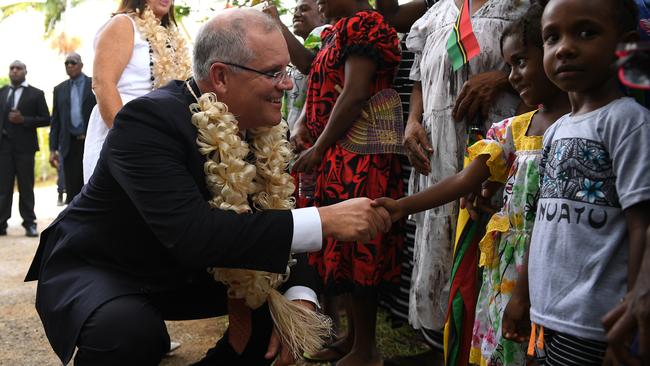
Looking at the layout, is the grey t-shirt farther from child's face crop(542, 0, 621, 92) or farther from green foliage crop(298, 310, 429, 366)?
green foliage crop(298, 310, 429, 366)

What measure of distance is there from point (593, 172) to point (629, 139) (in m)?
0.14

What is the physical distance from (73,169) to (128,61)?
20.2ft

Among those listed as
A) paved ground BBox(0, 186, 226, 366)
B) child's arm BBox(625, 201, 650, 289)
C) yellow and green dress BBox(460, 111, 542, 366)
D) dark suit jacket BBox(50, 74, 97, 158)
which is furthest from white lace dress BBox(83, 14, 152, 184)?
dark suit jacket BBox(50, 74, 97, 158)

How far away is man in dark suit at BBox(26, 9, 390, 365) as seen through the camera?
253 cm

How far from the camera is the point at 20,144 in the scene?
10781mm

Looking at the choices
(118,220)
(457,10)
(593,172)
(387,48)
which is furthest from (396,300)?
(593,172)

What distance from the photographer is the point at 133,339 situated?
254 cm

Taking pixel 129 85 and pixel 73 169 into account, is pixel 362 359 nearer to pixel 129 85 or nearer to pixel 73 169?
pixel 129 85

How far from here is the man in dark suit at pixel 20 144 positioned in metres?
10.4

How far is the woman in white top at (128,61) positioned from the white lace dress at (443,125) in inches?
59.8

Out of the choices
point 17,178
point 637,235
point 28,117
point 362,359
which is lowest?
point 362,359

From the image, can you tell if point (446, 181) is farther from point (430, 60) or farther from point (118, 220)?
point (118, 220)

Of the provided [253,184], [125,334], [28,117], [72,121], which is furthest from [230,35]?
[28,117]

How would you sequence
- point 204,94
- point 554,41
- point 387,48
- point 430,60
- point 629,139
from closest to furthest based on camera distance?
point 629,139 < point 554,41 < point 204,94 < point 430,60 < point 387,48
